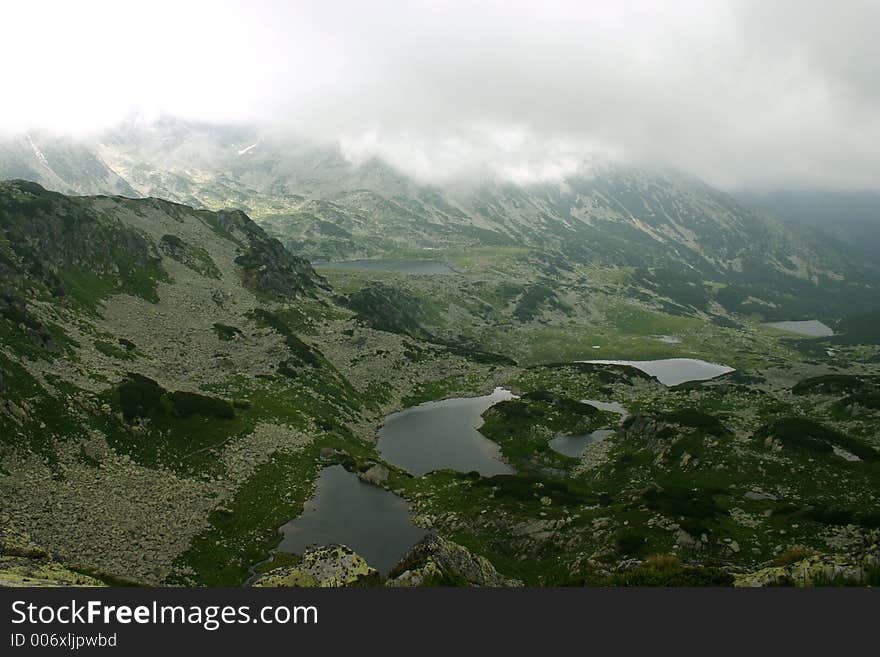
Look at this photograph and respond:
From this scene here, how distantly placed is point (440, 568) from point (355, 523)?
3451 cm

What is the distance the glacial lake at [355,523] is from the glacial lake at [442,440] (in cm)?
1776

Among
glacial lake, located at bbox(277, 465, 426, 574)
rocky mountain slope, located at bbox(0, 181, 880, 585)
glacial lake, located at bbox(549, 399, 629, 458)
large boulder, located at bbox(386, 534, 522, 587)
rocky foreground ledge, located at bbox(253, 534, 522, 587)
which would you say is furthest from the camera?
glacial lake, located at bbox(549, 399, 629, 458)

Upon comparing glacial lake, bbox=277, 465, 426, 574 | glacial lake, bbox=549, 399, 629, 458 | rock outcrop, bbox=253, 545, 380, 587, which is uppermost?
rock outcrop, bbox=253, 545, 380, 587

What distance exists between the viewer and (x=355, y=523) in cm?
7181

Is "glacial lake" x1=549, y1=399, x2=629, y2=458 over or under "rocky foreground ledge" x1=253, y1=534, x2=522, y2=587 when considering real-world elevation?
under

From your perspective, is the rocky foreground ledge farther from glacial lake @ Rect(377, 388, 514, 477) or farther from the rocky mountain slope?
glacial lake @ Rect(377, 388, 514, 477)

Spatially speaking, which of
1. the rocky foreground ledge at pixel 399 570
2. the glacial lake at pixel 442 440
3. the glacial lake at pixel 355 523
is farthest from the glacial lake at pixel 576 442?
the rocky foreground ledge at pixel 399 570

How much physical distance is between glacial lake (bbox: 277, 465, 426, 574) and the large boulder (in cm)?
1479

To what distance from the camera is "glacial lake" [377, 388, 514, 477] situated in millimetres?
103500

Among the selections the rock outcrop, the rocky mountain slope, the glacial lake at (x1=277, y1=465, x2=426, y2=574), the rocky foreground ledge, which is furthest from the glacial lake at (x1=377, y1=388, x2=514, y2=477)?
the rock outcrop

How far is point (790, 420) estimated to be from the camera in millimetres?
97750

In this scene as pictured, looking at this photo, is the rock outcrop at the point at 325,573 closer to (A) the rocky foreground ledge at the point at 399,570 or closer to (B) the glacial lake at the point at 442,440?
(A) the rocky foreground ledge at the point at 399,570

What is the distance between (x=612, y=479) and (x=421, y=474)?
34.1m

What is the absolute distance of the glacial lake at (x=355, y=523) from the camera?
6425cm
